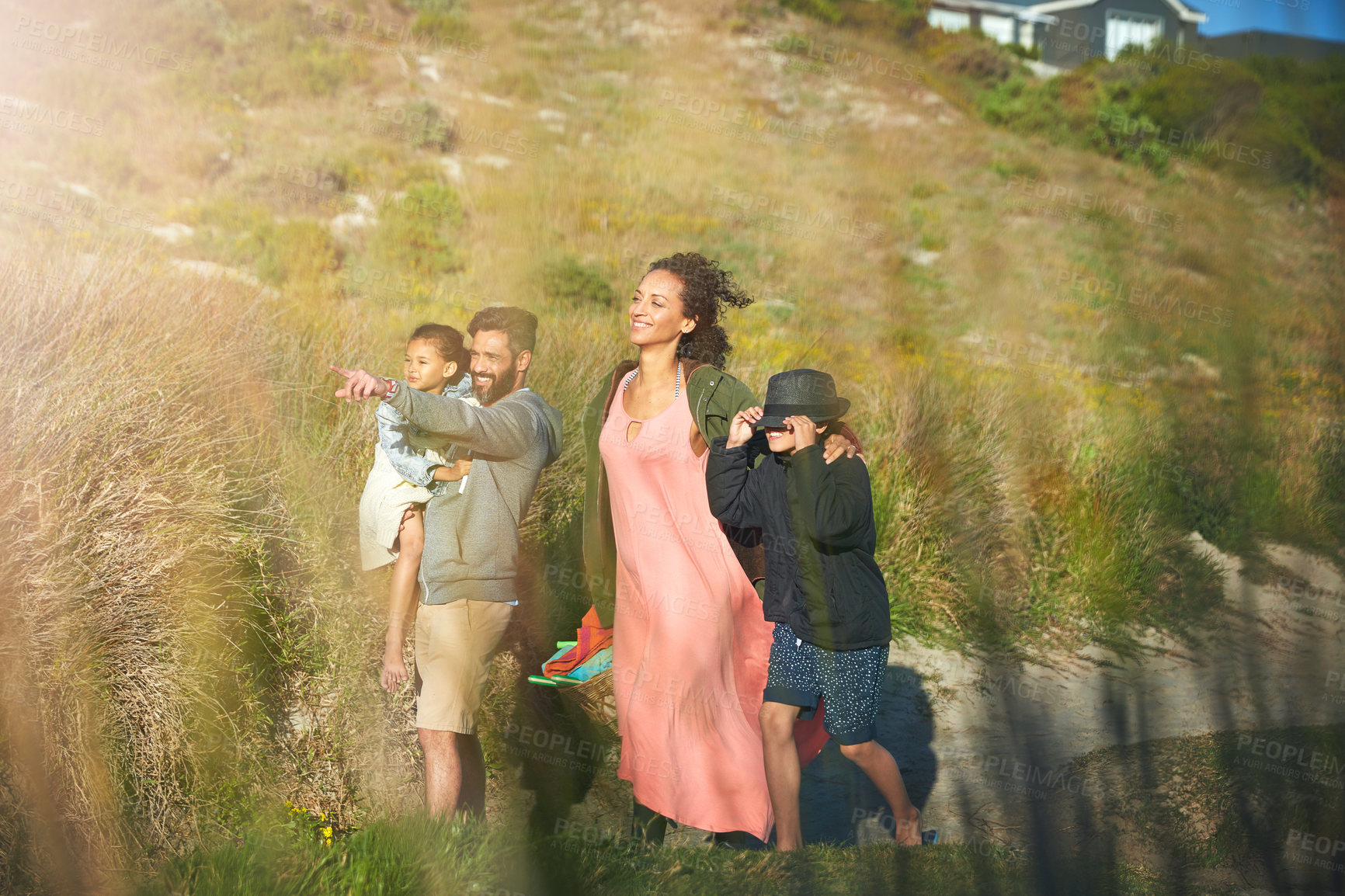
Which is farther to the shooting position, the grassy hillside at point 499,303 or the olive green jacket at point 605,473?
the grassy hillside at point 499,303

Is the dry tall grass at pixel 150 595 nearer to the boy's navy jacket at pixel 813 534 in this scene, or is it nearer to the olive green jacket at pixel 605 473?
the olive green jacket at pixel 605 473

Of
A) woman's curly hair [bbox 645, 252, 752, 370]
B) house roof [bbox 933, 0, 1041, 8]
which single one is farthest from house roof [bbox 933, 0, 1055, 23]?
woman's curly hair [bbox 645, 252, 752, 370]

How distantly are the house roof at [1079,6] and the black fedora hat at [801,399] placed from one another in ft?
122

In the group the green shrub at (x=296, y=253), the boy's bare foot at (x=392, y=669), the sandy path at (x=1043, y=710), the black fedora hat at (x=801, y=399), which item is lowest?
the sandy path at (x=1043, y=710)

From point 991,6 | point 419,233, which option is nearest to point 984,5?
point 991,6

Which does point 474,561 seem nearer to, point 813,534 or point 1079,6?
point 813,534

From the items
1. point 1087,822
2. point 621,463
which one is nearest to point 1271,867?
point 1087,822

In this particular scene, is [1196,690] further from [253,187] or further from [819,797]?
[253,187]

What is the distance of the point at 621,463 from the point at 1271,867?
12.0ft

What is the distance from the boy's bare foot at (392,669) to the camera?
3.65 meters

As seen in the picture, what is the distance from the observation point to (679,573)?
3.76 m

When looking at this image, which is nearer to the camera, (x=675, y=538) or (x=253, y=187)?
(x=675, y=538)

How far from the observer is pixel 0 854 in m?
3.53

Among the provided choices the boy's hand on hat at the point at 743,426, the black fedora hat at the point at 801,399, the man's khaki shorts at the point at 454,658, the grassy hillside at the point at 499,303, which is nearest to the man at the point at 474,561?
the man's khaki shorts at the point at 454,658
